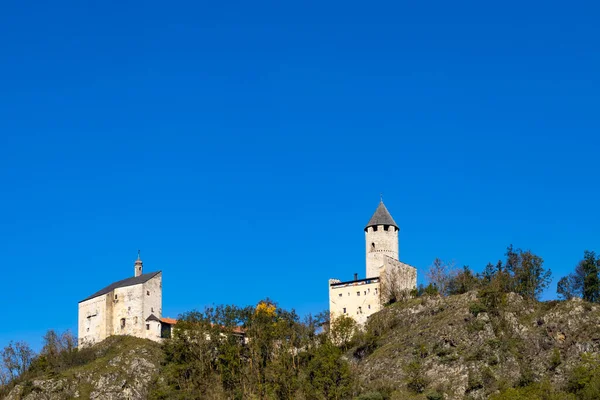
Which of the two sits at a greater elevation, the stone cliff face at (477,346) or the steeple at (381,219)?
the steeple at (381,219)

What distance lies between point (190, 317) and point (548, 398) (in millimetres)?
41139

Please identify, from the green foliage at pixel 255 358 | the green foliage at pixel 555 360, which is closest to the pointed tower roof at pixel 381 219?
the green foliage at pixel 255 358

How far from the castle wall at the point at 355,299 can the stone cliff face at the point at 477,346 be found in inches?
213

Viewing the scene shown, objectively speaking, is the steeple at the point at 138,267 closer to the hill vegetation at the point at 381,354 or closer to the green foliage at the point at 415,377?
the hill vegetation at the point at 381,354

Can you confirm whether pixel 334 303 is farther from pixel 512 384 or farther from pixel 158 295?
pixel 512 384

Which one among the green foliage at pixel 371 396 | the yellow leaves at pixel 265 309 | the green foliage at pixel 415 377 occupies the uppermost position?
the yellow leaves at pixel 265 309

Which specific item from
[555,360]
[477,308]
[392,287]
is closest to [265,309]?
[392,287]

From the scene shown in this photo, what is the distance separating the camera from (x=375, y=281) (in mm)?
117312

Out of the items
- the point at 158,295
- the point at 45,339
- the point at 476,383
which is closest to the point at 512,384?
the point at 476,383

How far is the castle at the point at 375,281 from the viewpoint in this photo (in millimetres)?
116438

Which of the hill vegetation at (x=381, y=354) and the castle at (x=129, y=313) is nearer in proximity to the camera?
the hill vegetation at (x=381, y=354)

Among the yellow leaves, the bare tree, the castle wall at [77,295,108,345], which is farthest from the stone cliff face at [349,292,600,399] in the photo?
the castle wall at [77,295,108,345]

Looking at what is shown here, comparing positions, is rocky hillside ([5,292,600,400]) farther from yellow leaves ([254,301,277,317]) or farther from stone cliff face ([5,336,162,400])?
yellow leaves ([254,301,277,317])

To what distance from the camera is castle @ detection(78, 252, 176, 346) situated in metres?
118
